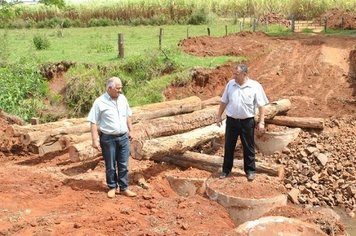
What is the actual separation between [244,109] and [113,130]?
6.84ft

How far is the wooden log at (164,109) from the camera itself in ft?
38.6

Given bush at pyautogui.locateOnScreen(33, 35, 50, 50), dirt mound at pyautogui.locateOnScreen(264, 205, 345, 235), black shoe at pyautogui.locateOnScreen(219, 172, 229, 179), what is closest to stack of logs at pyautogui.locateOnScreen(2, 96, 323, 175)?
black shoe at pyautogui.locateOnScreen(219, 172, 229, 179)

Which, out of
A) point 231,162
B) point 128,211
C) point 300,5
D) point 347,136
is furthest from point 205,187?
point 300,5

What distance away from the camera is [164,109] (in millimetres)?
12148

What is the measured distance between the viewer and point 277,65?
61.0 ft

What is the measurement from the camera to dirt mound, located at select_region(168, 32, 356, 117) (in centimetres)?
1494

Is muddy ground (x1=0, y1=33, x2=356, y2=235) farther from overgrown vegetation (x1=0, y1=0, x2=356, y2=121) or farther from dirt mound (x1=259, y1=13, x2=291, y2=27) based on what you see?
dirt mound (x1=259, y1=13, x2=291, y2=27)

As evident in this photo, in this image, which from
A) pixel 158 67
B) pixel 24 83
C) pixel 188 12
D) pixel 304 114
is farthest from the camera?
pixel 188 12

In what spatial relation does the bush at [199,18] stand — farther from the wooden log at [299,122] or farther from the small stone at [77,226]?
the small stone at [77,226]

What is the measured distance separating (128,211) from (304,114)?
288 inches

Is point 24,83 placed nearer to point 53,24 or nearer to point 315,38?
point 315,38

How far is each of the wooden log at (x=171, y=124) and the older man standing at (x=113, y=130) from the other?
3.50 ft

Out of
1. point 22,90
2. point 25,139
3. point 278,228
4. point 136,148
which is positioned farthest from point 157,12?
point 278,228

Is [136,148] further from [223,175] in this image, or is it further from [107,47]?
Answer: [107,47]
